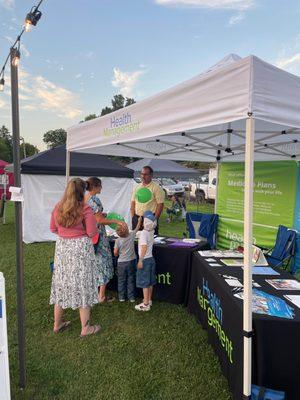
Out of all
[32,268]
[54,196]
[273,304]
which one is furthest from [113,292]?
[54,196]

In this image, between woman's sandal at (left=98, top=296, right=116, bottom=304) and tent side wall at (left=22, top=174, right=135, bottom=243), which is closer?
woman's sandal at (left=98, top=296, right=116, bottom=304)

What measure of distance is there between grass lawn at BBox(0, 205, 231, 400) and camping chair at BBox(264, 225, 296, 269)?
5.32ft

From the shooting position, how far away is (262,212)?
5547 millimetres

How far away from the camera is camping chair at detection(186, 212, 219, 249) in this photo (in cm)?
607

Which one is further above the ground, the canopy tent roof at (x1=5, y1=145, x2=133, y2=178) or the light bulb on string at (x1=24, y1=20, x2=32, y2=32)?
the light bulb on string at (x1=24, y1=20, x2=32, y2=32)

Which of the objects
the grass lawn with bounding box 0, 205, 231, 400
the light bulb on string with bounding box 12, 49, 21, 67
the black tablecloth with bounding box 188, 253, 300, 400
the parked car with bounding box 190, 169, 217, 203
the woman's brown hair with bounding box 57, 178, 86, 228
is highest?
the light bulb on string with bounding box 12, 49, 21, 67

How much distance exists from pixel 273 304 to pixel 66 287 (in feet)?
5.97

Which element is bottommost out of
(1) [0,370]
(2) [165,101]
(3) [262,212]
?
(1) [0,370]

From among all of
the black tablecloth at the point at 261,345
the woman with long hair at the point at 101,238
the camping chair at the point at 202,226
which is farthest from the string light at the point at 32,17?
the camping chair at the point at 202,226

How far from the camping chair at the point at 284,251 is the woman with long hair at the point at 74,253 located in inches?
105

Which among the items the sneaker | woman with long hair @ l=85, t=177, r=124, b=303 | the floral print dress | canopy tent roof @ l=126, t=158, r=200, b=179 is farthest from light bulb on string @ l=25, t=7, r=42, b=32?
canopy tent roof @ l=126, t=158, r=200, b=179

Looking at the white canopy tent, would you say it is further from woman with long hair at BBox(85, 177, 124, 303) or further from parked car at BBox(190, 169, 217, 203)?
Answer: parked car at BBox(190, 169, 217, 203)

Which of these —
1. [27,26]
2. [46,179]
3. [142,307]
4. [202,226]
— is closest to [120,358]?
[142,307]

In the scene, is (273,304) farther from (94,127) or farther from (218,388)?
(94,127)
